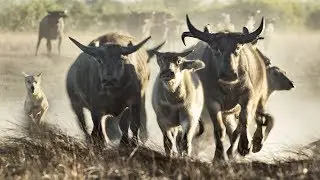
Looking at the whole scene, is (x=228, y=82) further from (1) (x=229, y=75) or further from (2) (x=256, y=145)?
(2) (x=256, y=145)

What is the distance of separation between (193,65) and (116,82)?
4.37ft

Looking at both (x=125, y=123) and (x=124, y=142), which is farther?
(x=125, y=123)

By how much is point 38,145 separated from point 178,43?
44.2 feet

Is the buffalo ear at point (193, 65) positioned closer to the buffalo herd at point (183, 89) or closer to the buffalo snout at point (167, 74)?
the buffalo herd at point (183, 89)

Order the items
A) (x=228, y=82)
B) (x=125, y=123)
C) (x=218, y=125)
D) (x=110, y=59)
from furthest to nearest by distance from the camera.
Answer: (x=125, y=123) → (x=110, y=59) → (x=218, y=125) → (x=228, y=82)

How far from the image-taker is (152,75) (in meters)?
21.2

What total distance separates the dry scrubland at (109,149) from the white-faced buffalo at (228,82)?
1.95ft

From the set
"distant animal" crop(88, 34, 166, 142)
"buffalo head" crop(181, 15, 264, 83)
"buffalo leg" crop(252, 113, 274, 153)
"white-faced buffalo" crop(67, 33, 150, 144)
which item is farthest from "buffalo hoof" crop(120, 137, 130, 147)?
"buffalo leg" crop(252, 113, 274, 153)

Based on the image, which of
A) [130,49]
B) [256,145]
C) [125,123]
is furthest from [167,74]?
[256,145]

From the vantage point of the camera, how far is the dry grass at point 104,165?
11.3 metres

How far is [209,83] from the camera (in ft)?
48.6

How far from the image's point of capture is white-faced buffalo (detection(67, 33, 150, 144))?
15016 mm

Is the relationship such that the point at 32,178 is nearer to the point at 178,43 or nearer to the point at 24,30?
the point at 178,43

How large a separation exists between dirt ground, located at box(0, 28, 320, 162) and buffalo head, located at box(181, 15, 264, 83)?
18.5ft
